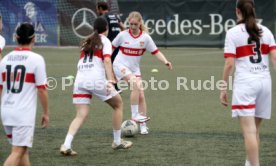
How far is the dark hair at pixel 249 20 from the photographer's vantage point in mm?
7129

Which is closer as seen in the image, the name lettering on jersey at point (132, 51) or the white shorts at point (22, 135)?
the white shorts at point (22, 135)

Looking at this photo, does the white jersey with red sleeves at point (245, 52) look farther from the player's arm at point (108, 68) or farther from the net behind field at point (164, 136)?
the player's arm at point (108, 68)

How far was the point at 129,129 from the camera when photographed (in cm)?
1027

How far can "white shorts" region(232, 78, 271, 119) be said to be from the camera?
7.16m

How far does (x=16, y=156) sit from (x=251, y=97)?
2467 mm

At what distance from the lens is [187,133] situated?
34.2ft

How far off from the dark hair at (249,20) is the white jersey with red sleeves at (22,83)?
2142mm

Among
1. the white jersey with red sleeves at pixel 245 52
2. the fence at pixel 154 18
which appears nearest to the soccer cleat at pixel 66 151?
the white jersey with red sleeves at pixel 245 52

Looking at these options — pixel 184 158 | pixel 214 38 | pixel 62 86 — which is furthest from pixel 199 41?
pixel 184 158

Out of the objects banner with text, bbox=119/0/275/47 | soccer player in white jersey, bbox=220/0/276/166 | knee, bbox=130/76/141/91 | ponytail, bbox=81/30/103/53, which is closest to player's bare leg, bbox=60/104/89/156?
ponytail, bbox=81/30/103/53
